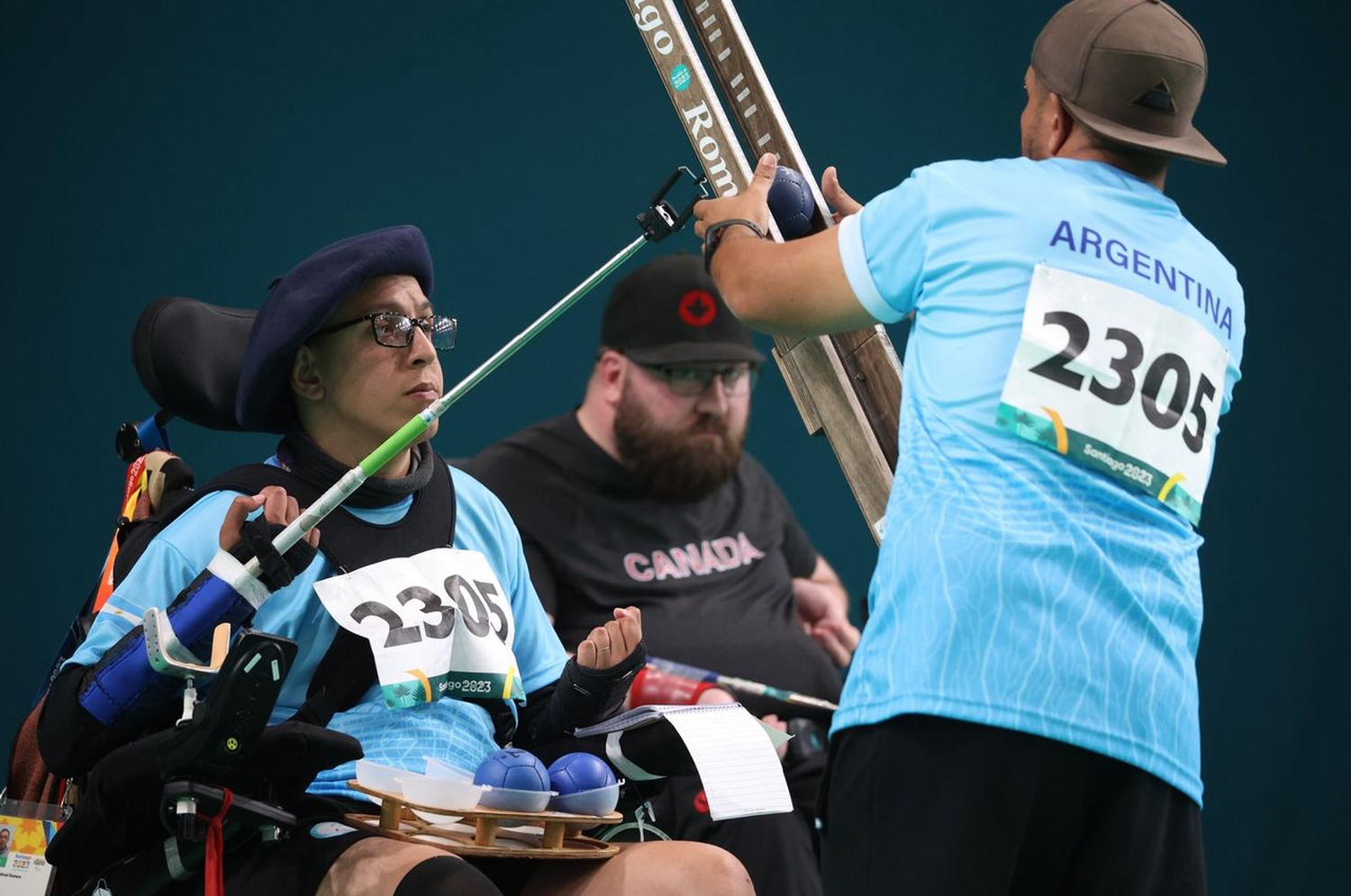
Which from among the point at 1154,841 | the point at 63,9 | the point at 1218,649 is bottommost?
the point at 1218,649

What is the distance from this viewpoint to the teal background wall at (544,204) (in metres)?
3.72

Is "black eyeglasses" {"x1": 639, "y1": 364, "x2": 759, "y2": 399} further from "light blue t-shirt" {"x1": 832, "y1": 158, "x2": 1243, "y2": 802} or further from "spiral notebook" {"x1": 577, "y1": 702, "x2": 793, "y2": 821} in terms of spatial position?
"light blue t-shirt" {"x1": 832, "y1": 158, "x2": 1243, "y2": 802}

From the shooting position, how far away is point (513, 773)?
1944mm

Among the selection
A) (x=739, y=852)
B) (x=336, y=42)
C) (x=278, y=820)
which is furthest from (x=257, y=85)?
(x=278, y=820)

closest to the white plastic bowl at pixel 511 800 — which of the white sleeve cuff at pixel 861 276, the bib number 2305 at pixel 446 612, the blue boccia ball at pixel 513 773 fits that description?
the blue boccia ball at pixel 513 773

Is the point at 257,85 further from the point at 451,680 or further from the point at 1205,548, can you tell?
the point at 1205,548

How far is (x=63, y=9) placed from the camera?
12.2 ft

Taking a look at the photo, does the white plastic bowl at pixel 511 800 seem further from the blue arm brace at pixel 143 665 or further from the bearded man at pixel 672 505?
the bearded man at pixel 672 505

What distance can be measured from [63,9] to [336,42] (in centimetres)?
61

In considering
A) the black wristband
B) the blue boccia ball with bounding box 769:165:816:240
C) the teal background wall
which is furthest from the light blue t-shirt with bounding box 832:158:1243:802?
the teal background wall

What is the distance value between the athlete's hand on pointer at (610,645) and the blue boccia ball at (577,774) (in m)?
0.15

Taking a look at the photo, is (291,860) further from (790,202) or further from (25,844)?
(790,202)

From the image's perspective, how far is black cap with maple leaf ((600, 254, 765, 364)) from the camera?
3379mm

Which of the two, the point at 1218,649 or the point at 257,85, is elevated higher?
the point at 257,85
